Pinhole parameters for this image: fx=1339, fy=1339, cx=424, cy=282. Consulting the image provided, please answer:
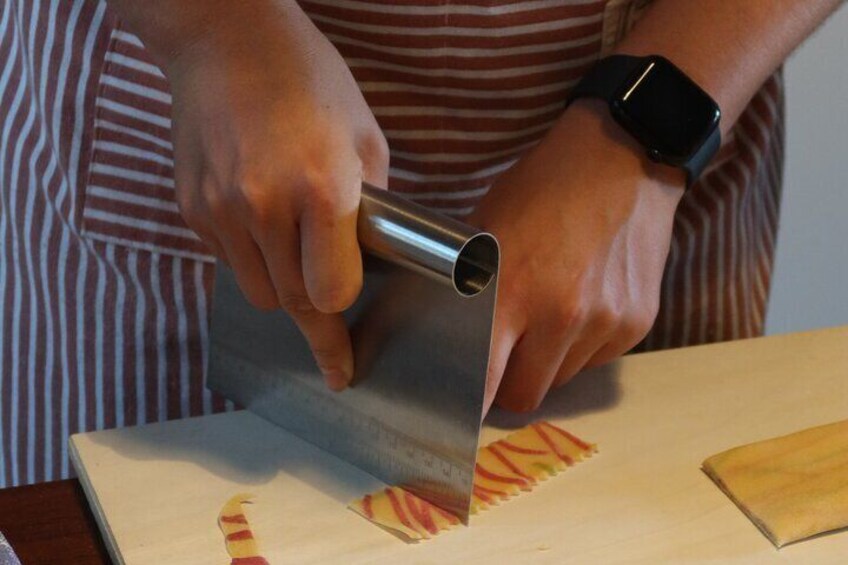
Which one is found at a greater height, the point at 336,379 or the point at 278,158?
the point at 278,158

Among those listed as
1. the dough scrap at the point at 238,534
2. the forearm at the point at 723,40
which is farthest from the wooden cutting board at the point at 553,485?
the forearm at the point at 723,40

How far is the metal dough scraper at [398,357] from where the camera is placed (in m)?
0.78

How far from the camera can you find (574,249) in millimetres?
903

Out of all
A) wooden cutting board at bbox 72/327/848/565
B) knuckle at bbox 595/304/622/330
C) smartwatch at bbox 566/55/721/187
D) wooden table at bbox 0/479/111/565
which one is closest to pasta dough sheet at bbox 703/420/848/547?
wooden cutting board at bbox 72/327/848/565

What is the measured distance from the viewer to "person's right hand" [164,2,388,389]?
0.77 meters

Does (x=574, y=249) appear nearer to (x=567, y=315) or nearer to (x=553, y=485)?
(x=567, y=315)

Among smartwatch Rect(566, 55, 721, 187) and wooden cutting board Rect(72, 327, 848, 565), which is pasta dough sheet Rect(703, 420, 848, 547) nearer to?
wooden cutting board Rect(72, 327, 848, 565)

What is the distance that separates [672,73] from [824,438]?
28 centimetres

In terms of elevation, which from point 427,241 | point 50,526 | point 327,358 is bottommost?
point 50,526

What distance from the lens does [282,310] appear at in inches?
36.2

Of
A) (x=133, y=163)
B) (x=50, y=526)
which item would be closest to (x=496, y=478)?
(x=50, y=526)

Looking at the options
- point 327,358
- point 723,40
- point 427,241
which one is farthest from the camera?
point 723,40

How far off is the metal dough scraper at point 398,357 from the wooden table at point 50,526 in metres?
0.15

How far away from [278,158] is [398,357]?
159 mm
